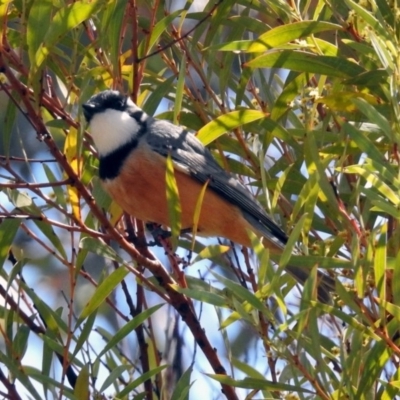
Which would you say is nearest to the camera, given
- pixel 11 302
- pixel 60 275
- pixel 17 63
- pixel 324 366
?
pixel 324 366

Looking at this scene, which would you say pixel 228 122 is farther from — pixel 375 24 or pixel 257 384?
pixel 257 384

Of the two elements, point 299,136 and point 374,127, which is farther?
point 299,136

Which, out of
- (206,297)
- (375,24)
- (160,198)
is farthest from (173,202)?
(160,198)

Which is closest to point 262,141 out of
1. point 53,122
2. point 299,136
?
point 299,136

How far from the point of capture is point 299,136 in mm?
2469

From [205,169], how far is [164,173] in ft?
0.55

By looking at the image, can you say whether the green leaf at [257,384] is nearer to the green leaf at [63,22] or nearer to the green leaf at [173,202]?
the green leaf at [173,202]

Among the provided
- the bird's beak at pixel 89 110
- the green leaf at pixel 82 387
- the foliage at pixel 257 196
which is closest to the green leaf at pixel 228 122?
the foliage at pixel 257 196

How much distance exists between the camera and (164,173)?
2877 millimetres

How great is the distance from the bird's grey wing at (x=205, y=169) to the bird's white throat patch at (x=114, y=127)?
0.34 feet

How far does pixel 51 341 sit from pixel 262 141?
84 cm

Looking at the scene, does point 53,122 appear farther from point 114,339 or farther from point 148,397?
point 148,397

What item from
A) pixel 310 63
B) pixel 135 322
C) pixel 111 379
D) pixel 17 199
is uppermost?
pixel 310 63

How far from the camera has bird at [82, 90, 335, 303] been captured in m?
2.80
